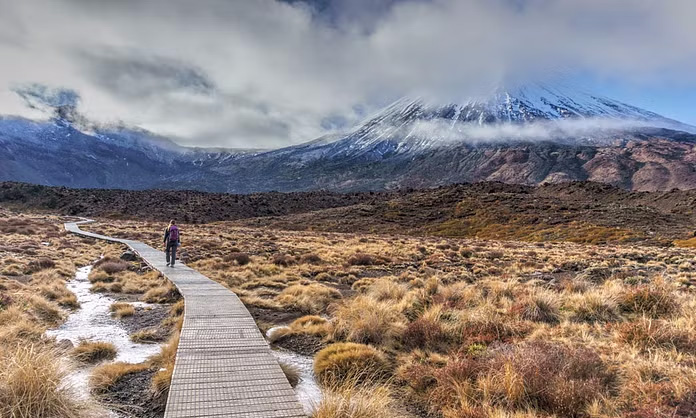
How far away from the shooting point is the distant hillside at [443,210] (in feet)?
196

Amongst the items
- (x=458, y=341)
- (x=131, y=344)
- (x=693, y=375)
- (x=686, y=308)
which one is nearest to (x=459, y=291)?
(x=458, y=341)

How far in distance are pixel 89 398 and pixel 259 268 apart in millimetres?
12826

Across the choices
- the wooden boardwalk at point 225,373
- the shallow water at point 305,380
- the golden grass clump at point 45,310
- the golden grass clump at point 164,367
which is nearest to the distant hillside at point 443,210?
the shallow water at point 305,380

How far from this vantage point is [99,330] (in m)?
9.10

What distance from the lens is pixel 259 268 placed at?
18.1m

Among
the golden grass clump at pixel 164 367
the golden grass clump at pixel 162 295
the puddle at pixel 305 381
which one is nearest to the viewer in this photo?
the puddle at pixel 305 381

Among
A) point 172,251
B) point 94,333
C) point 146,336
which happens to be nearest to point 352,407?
point 146,336

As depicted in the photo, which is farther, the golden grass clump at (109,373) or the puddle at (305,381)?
the golden grass clump at (109,373)

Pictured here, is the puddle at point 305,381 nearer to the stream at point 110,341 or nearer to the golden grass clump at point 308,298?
the stream at point 110,341

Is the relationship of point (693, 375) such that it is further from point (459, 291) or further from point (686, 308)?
point (459, 291)

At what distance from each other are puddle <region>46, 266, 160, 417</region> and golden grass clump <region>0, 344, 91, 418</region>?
1.30 feet

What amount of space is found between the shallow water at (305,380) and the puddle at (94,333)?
235 centimetres

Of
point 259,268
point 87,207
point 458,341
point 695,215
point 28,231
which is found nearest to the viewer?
point 458,341

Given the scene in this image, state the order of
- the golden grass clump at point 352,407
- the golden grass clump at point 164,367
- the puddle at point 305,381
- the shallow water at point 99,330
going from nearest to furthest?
the golden grass clump at point 352,407 → the puddle at point 305,381 → the golden grass clump at point 164,367 → the shallow water at point 99,330
